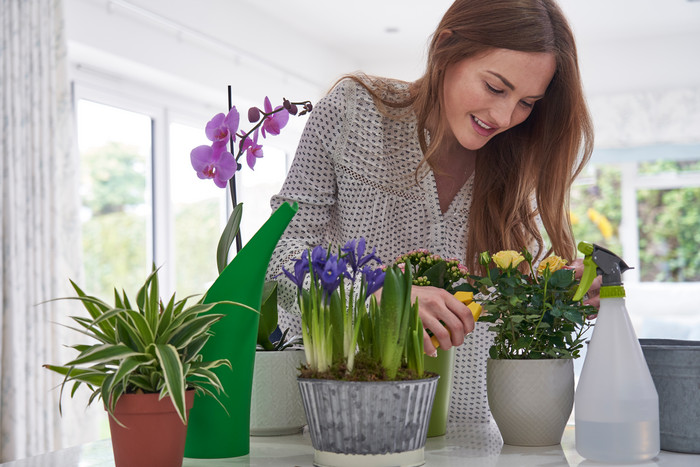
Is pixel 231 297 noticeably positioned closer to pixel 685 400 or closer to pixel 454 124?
pixel 685 400

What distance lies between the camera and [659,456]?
2.27ft

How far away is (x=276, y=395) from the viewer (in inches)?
31.6

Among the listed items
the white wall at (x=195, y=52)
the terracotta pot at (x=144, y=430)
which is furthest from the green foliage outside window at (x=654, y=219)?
the terracotta pot at (x=144, y=430)

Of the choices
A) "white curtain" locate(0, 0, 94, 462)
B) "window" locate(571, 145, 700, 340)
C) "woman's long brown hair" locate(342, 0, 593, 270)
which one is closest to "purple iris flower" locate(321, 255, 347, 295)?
"woman's long brown hair" locate(342, 0, 593, 270)

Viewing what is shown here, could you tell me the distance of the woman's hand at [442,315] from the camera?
72 cm

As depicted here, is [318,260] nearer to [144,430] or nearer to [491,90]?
[144,430]

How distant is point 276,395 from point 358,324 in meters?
0.20

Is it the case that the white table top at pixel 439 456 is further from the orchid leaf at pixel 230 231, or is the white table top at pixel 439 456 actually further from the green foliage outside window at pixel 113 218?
the green foliage outside window at pixel 113 218

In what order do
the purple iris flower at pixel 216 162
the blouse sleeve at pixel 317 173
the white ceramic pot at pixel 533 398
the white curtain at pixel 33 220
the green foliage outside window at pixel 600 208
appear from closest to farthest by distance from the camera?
1. the white ceramic pot at pixel 533 398
2. the purple iris flower at pixel 216 162
3. the blouse sleeve at pixel 317 173
4. the white curtain at pixel 33 220
5. the green foliage outside window at pixel 600 208

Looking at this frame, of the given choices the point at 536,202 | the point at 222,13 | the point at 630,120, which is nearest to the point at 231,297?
the point at 536,202

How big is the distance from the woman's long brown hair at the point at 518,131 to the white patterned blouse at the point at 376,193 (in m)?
0.03

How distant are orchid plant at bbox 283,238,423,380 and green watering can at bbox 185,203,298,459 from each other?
0.17 feet

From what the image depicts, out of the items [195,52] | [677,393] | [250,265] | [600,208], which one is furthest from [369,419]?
[600,208]

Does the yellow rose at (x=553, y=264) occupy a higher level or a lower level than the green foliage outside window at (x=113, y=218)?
lower
